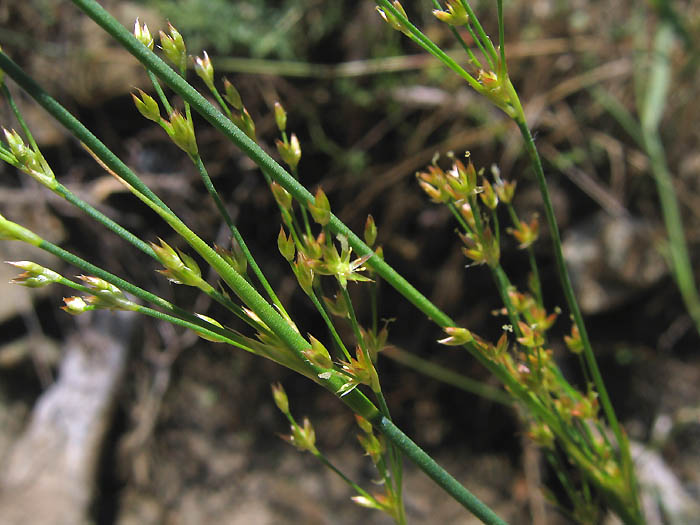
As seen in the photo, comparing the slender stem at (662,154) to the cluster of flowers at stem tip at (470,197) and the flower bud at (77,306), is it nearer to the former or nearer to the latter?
the cluster of flowers at stem tip at (470,197)

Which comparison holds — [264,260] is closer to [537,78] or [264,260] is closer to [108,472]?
[108,472]

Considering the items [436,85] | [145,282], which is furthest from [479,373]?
[145,282]

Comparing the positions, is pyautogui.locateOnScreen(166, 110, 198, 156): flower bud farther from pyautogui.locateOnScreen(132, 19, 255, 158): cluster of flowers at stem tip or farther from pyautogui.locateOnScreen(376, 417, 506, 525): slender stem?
pyautogui.locateOnScreen(376, 417, 506, 525): slender stem

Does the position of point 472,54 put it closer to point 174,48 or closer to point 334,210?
point 174,48

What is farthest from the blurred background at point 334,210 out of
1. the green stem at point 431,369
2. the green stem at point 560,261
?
the green stem at point 560,261

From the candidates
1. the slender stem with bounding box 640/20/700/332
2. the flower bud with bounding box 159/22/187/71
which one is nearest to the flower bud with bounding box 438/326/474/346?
the flower bud with bounding box 159/22/187/71
